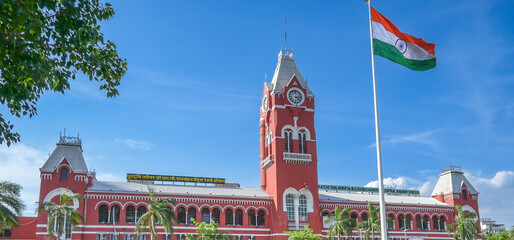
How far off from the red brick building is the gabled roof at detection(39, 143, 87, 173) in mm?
118

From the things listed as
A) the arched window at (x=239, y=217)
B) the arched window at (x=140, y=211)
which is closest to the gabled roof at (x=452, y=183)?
the arched window at (x=239, y=217)

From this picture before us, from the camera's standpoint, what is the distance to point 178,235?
6625 centimetres

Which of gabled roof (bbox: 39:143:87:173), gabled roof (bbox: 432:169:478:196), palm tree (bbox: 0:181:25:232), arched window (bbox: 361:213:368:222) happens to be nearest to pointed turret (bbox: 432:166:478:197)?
gabled roof (bbox: 432:169:478:196)

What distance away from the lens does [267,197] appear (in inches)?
2783

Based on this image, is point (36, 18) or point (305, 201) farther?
point (305, 201)

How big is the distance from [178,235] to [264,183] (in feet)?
51.6

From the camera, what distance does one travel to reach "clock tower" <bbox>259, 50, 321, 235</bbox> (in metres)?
69.6

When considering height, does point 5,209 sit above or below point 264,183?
below

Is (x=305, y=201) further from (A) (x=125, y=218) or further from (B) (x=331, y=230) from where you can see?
(A) (x=125, y=218)

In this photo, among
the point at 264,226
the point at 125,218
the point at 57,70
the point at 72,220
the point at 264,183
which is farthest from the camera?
the point at 264,183

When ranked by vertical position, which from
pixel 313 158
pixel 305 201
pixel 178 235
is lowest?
pixel 178 235

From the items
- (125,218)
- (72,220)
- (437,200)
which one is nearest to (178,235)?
(125,218)

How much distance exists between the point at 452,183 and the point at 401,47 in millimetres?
61145

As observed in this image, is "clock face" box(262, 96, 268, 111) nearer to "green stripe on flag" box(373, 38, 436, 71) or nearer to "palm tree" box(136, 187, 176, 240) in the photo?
"palm tree" box(136, 187, 176, 240)
